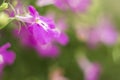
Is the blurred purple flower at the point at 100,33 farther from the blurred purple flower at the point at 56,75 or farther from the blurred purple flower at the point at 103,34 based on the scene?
the blurred purple flower at the point at 56,75

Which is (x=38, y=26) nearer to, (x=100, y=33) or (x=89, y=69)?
(x=89, y=69)

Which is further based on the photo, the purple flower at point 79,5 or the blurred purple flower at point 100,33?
the blurred purple flower at point 100,33

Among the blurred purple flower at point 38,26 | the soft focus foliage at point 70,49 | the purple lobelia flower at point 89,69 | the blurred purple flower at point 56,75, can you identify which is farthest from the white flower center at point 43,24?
the purple lobelia flower at point 89,69

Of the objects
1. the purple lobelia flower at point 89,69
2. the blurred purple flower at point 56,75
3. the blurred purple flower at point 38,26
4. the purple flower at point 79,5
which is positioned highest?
the blurred purple flower at point 38,26

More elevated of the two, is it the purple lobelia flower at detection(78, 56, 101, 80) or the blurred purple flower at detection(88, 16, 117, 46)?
the blurred purple flower at detection(88, 16, 117, 46)

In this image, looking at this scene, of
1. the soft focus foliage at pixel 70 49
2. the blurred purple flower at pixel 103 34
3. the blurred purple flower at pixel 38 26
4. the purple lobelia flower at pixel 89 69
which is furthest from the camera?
the blurred purple flower at pixel 103 34

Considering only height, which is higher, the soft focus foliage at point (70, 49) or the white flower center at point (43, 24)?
the white flower center at point (43, 24)

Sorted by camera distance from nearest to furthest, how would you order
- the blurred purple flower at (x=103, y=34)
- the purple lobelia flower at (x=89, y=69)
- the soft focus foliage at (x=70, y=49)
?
1. the soft focus foliage at (x=70, y=49)
2. the purple lobelia flower at (x=89, y=69)
3. the blurred purple flower at (x=103, y=34)

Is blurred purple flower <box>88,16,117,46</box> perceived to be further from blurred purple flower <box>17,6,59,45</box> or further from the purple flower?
blurred purple flower <box>17,6,59,45</box>

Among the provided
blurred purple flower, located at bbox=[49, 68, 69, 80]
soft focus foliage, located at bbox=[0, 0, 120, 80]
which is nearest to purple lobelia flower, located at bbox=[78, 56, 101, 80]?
soft focus foliage, located at bbox=[0, 0, 120, 80]
